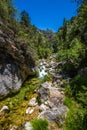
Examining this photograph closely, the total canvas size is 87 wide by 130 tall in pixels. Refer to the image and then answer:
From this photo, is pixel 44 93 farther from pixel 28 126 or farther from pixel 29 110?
pixel 28 126

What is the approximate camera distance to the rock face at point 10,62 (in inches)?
529

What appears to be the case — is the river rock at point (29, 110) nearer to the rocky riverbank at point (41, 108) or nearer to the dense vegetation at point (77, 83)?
the rocky riverbank at point (41, 108)

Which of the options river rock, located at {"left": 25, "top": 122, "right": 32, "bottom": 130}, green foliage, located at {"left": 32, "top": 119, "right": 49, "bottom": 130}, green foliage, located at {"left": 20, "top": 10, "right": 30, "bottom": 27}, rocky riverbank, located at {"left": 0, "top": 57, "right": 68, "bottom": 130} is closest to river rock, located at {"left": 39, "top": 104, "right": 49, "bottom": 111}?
rocky riverbank, located at {"left": 0, "top": 57, "right": 68, "bottom": 130}

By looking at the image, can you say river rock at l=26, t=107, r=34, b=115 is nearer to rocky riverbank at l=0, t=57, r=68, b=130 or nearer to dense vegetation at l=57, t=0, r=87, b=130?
rocky riverbank at l=0, t=57, r=68, b=130

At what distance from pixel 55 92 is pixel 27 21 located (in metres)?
42.1

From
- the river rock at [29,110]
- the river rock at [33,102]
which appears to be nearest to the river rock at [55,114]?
the river rock at [29,110]

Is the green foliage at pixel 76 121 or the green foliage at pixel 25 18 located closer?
the green foliage at pixel 76 121

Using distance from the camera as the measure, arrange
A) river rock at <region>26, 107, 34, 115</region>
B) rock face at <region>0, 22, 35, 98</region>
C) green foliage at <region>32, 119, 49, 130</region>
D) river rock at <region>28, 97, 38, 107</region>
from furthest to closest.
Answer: rock face at <region>0, 22, 35, 98</region>, river rock at <region>28, 97, 38, 107</region>, river rock at <region>26, 107, 34, 115</region>, green foliage at <region>32, 119, 49, 130</region>

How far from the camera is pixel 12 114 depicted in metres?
10.7

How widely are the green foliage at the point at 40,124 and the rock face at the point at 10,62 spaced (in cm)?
495

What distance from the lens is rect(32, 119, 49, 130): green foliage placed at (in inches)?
328

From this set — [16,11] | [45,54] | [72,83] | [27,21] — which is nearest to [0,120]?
[72,83]

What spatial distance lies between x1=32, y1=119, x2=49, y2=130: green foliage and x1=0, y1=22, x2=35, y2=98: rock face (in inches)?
195

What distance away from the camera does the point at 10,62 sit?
560 inches
